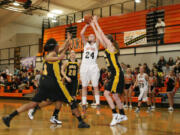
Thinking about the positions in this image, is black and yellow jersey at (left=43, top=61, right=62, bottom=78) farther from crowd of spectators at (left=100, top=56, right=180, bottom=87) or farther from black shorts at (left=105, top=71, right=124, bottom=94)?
crowd of spectators at (left=100, top=56, right=180, bottom=87)

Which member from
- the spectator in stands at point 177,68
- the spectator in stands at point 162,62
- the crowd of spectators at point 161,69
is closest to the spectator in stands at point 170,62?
the crowd of spectators at point 161,69

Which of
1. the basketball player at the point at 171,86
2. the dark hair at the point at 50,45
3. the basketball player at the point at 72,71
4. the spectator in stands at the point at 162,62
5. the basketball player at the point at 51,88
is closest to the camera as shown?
the basketball player at the point at 51,88

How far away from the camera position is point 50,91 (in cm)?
421

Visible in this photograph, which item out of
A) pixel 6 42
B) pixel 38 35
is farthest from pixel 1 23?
pixel 38 35

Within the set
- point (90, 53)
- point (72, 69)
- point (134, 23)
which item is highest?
point (134, 23)

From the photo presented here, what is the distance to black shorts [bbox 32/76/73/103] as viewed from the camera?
4.19 meters

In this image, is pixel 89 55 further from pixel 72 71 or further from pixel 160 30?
pixel 160 30

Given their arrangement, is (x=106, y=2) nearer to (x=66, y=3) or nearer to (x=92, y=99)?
(x=66, y=3)

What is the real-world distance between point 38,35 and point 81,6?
556 centimetres

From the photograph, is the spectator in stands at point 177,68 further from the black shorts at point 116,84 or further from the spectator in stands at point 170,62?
the black shorts at point 116,84

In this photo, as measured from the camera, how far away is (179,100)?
9.83 m

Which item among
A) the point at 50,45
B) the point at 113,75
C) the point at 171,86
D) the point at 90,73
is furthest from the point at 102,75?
the point at 50,45

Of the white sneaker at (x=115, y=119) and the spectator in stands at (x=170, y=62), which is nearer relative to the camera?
the white sneaker at (x=115, y=119)

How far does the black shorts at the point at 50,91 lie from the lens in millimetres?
4191
